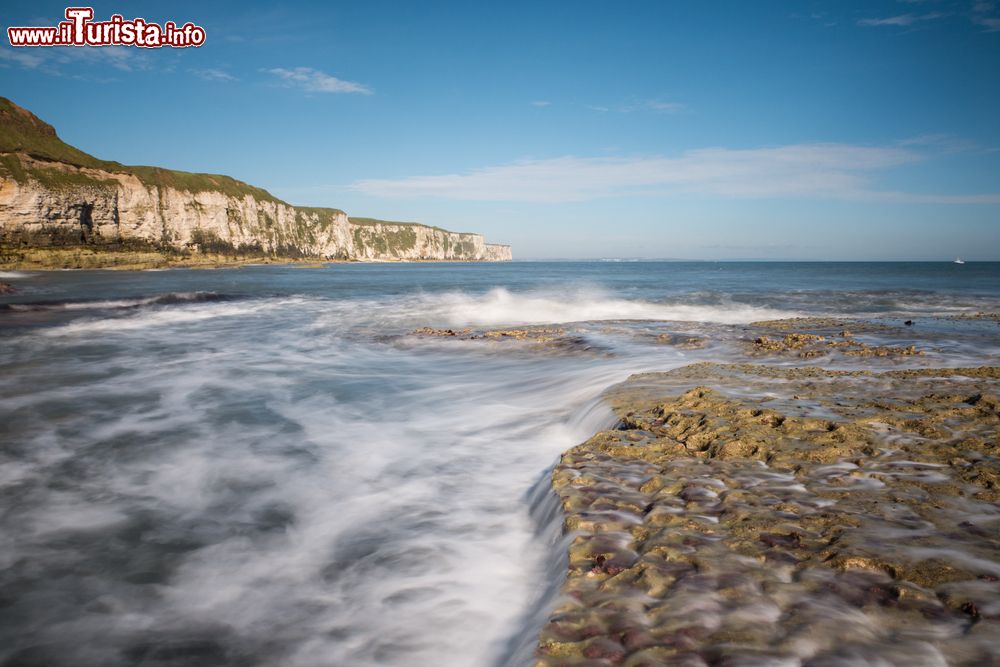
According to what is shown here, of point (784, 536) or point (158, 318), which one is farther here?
point (158, 318)

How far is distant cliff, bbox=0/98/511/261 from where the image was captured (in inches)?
2314

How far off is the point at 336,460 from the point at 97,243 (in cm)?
8043

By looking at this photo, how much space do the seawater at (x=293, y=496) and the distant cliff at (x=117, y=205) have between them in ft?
208

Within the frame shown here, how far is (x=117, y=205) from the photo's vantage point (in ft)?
227

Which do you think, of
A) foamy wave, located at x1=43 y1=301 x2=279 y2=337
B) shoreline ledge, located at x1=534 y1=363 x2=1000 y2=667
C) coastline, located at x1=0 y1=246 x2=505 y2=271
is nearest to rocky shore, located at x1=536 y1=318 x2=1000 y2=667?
shoreline ledge, located at x1=534 y1=363 x2=1000 y2=667

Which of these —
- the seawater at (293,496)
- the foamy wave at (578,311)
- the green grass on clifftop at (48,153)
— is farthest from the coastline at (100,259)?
the seawater at (293,496)

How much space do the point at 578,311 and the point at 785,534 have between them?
20731 millimetres

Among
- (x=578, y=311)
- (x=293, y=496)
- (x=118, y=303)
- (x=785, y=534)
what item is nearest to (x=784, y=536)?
(x=785, y=534)

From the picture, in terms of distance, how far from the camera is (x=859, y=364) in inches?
336

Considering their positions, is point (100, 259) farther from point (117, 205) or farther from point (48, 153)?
point (48, 153)

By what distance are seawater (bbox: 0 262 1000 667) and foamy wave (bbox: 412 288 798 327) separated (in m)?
7.12

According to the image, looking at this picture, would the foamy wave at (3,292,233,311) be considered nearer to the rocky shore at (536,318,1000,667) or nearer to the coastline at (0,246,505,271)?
the rocky shore at (536,318,1000,667)

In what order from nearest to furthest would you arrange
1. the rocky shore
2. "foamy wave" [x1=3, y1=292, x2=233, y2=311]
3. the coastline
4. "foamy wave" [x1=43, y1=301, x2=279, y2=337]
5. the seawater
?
1. the rocky shore
2. the seawater
3. "foamy wave" [x1=43, y1=301, x2=279, y2=337]
4. "foamy wave" [x1=3, y1=292, x2=233, y2=311]
5. the coastline

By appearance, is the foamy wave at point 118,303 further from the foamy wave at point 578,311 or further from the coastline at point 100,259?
the coastline at point 100,259
